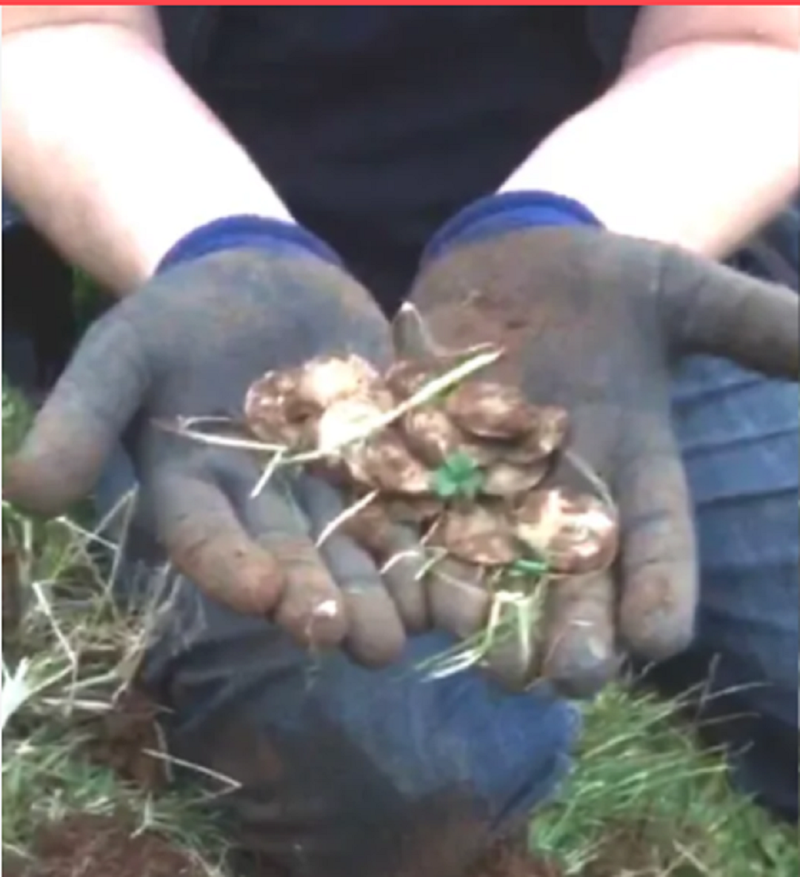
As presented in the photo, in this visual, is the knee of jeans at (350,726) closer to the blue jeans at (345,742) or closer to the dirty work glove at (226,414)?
the blue jeans at (345,742)

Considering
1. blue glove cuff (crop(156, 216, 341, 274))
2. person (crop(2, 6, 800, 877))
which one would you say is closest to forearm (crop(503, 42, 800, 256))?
person (crop(2, 6, 800, 877))

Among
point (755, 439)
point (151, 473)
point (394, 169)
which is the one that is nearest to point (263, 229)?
point (151, 473)

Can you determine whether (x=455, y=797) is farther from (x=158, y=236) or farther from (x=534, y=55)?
(x=534, y=55)

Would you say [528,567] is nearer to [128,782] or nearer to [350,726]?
[350,726]

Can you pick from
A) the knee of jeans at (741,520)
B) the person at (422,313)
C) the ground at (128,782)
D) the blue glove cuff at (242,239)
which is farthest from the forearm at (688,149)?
the ground at (128,782)

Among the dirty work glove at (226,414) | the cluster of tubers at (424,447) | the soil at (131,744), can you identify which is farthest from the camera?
the soil at (131,744)

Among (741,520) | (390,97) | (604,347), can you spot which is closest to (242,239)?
(604,347)
